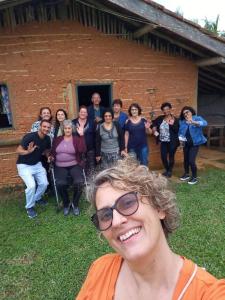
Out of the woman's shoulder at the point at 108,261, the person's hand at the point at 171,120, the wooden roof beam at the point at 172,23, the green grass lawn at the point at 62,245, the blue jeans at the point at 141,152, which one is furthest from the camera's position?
the person's hand at the point at 171,120

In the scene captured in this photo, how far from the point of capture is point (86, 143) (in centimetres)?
582

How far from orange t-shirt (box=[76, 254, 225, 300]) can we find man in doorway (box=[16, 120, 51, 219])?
3.53 meters

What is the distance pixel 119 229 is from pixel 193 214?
3.81 meters

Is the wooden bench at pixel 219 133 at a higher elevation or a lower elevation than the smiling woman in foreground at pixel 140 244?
lower

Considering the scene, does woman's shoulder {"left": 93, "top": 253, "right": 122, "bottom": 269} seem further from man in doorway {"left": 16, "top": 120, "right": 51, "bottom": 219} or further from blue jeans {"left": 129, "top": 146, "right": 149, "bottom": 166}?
blue jeans {"left": 129, "top": 146, "right": 149, "bottom": 166}

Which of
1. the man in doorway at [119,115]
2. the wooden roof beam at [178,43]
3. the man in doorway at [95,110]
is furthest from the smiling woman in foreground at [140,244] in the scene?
the wooden roof beam at [178,43]

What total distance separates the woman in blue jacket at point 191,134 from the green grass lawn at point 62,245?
909mm

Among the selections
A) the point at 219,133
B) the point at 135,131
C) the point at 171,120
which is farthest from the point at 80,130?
the point at 219,133

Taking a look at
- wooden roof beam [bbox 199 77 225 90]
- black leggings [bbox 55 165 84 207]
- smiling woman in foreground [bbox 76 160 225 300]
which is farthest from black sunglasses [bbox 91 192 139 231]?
wooden roof beam [bbox 199 77 225 90]

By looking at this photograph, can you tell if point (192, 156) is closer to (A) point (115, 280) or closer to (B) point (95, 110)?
(B) point (95, 110)

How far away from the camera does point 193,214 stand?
490cm

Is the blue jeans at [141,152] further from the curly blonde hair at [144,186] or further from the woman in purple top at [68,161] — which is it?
the curly blonde hair at [144,186]

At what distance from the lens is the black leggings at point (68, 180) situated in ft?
16.8

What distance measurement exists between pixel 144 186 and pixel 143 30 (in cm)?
542
